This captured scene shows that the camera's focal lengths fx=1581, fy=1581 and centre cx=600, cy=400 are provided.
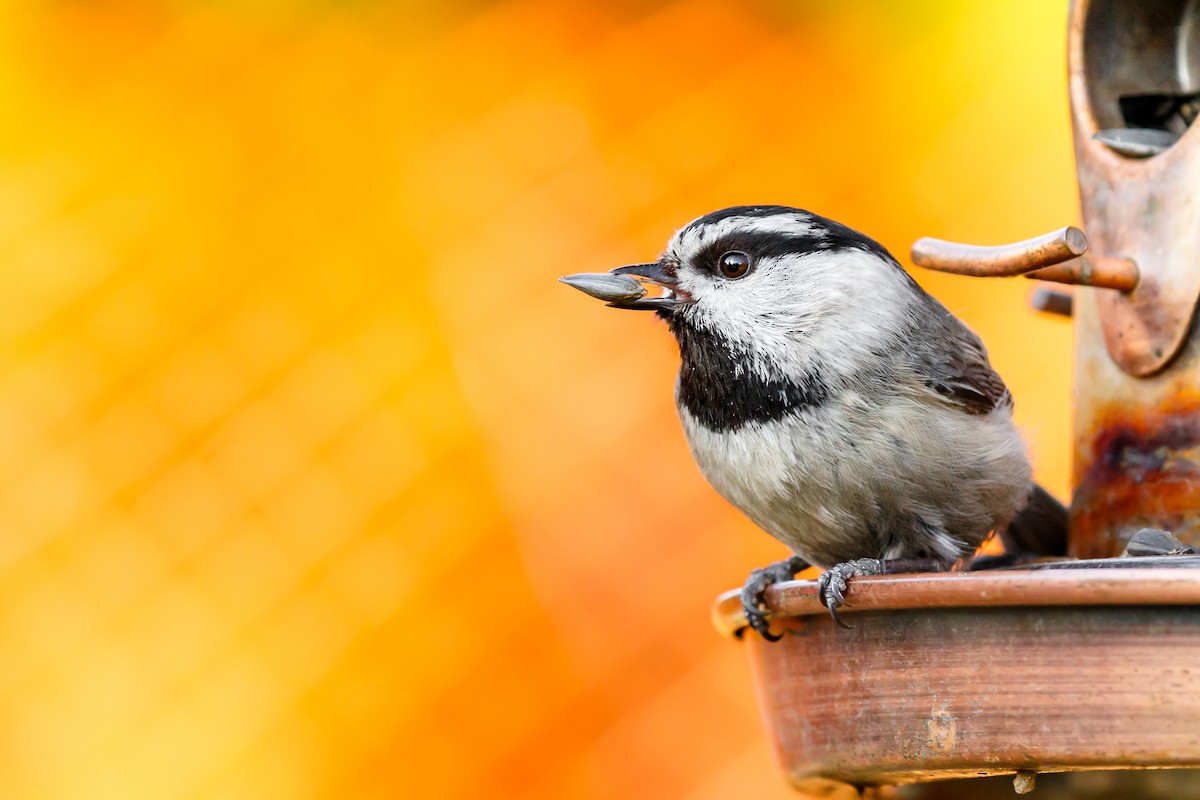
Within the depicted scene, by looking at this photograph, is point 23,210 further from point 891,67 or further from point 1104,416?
point 1104,416

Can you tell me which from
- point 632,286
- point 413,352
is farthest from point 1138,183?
point 413,352

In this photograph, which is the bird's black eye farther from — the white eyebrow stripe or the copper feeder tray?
the copper feeder tray

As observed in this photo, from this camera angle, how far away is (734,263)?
2.13 metres

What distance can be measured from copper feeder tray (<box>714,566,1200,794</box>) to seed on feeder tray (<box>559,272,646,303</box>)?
549mm

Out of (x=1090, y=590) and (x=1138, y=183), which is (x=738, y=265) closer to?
(x=1138, y=183)

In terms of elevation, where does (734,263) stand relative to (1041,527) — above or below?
above

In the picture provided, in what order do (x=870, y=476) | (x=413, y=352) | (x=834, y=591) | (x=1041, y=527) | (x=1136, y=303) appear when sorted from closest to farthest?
(x=834, y=591)
(x=870, y=476)
(x=1136, y=303)
(x=1041, y=527)
(x=413, y=352)

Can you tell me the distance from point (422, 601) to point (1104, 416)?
199cm

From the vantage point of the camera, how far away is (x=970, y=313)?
3805mm

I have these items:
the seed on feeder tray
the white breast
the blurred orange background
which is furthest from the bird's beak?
the blurred orange background

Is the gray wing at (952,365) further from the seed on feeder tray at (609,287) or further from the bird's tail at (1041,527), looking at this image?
the seed on feeder tray at (609,287)

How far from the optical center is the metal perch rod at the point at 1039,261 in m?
1.62

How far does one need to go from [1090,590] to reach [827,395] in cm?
70

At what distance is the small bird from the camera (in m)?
2.00
